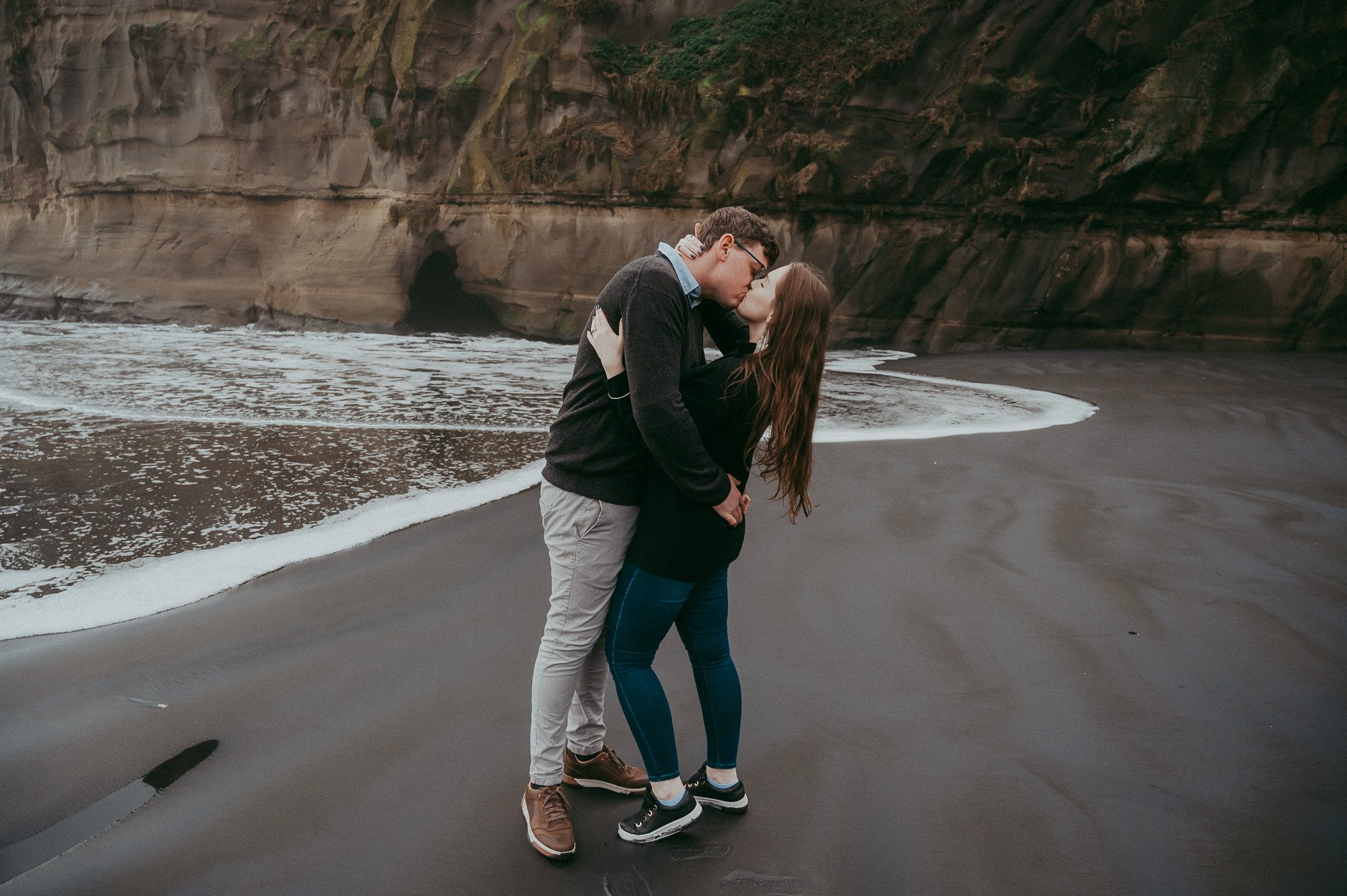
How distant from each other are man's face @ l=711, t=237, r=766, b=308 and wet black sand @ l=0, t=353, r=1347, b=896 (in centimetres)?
146

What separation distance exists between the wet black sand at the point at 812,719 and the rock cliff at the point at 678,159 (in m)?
13.4

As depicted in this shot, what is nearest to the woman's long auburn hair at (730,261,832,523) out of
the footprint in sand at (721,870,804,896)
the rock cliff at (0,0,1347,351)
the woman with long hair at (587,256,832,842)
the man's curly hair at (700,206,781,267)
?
the woman with long hair at (587,256,832,842)

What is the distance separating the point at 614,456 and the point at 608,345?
0.97ft

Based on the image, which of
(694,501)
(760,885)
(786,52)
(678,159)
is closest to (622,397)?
(694,501)

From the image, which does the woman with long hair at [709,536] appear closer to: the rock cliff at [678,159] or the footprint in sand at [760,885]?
the footprint in sand at [760,885]

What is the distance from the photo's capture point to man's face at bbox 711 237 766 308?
2.29 metres

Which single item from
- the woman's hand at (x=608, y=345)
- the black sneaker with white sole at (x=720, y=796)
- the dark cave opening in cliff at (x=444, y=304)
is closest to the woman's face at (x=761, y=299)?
the woman's hand at (x=608, y=345)

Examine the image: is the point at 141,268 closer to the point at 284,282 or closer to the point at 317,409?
the point at 284,282

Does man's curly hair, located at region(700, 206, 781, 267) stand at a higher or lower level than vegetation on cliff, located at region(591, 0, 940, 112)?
lower

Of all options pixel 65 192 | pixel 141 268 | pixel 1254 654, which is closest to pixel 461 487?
pixel 1254 654

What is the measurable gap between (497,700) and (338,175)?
22527 millimetres

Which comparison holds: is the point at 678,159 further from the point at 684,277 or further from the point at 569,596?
the point at 569,596

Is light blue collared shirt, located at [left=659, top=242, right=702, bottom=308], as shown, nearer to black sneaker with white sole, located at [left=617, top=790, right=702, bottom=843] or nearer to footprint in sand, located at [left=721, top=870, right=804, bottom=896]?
black sneaker with white sole, located at [left=617, top=790, right=702, bottom=843]

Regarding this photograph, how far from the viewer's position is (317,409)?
933 centimetres
